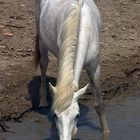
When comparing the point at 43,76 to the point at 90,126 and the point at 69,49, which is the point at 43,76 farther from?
the point at 69,49

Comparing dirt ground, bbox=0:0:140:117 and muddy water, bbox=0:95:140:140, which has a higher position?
dirt ground, bbox=0:0:140:117

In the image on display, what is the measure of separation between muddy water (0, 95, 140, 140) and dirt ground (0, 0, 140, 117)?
292 millimetres

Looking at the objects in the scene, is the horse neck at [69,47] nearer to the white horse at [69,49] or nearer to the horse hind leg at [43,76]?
the white horse at [69,49]

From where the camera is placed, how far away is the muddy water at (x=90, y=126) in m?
6.91

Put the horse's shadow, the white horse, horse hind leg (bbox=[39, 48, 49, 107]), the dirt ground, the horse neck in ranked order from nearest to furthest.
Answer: the white horse
the horse neck
the horse's shadow
horse hind leg (bbox=[39, 48, 49, 107])
the dirt ground

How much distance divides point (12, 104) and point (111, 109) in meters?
1.31

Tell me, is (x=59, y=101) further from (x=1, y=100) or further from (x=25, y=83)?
(x=25, y=83)

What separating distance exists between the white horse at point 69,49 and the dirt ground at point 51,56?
16.5 inches

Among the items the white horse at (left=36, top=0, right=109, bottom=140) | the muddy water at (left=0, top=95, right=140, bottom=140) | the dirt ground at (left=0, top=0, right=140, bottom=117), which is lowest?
the muddy water at (left=0, top=95, right=140, bottom=140)

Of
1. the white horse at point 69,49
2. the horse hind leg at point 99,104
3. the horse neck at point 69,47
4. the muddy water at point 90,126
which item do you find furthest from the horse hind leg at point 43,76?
the horse neck at point 69,47

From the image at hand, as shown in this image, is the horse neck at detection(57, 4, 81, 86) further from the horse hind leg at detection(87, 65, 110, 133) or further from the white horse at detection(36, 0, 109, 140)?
the horse hind leg at detection(87, 65, 110, 133)

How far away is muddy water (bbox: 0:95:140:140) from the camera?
6.91 metres

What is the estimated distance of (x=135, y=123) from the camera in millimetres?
7395

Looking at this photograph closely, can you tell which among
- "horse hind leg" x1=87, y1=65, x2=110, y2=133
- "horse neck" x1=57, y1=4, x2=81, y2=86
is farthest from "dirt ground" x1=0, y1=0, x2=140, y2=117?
"horse neck" x1=57, y1=4, x2=81, y2=86
